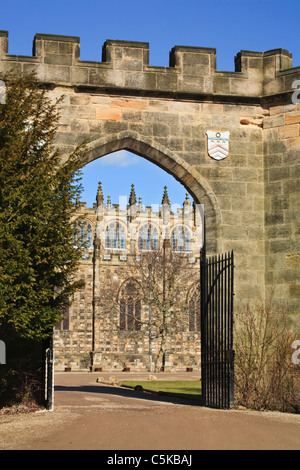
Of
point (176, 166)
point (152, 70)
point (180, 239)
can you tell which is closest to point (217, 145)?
point (176, 166)

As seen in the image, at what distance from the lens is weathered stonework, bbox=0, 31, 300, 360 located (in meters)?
12.8

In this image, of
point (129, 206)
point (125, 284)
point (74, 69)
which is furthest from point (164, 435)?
point (129, 206)

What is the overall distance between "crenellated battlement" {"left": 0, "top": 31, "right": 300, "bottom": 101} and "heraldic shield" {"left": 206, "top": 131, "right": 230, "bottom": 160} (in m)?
0.64

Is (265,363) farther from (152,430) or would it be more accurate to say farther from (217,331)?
(152,430)

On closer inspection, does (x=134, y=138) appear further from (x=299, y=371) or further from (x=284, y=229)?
(x=299, y=371)

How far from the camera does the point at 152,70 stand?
42.6 feet

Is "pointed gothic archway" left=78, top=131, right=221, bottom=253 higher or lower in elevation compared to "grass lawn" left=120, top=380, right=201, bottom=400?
higher

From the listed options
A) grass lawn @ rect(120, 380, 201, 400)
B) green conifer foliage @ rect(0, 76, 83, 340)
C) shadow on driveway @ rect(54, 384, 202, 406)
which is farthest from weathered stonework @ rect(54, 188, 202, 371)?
green conifer foliage @ rect(0, 76, 83, 340)

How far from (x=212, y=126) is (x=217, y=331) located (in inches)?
137

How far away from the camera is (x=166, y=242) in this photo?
48.3 meters

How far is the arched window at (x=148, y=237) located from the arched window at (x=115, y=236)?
1.12 m

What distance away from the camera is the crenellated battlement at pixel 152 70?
1266 centimetres

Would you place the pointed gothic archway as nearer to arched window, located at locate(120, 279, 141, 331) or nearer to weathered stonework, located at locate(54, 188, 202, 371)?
weathered stonework, located at locate(54, 188, 202, 371)

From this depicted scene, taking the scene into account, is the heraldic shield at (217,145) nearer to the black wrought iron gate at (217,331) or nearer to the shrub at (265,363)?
the black wrought iron gate at (217,331)
